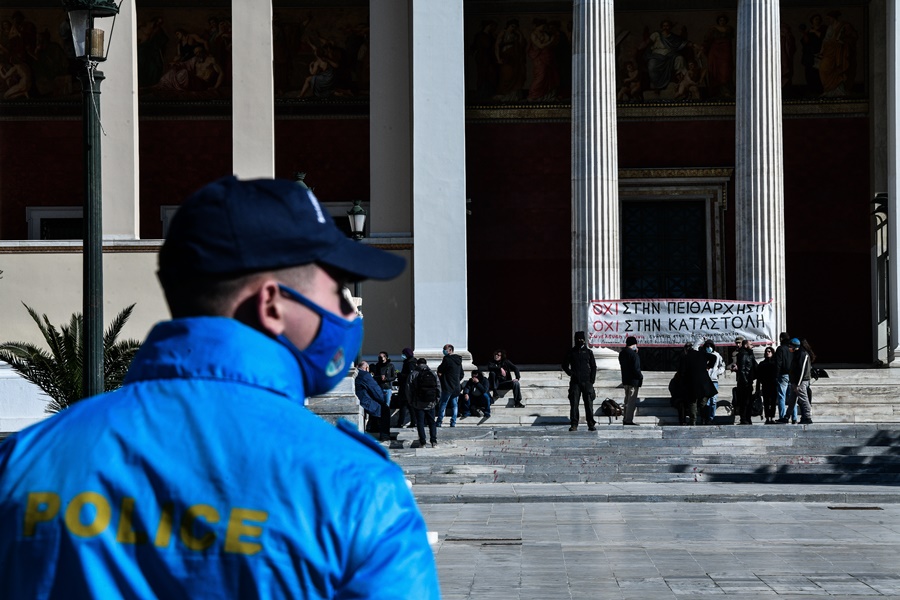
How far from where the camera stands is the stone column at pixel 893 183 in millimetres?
27734

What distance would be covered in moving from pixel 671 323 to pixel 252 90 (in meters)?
8.42

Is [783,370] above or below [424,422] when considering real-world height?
above

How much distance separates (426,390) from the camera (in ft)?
68.8

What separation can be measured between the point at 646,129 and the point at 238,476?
30.9m

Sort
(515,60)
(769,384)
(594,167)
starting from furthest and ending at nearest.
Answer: (515,60) < (594,167) < (769,384)

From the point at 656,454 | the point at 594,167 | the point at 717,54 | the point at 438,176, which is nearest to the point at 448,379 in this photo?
the point at 656,454

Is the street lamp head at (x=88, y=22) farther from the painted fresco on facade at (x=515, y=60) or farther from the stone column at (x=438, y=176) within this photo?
the painted fresco on facade at (x=515, y=60)

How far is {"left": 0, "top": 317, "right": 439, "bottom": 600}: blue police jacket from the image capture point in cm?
175

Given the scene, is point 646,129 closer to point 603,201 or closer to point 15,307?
point 603,201

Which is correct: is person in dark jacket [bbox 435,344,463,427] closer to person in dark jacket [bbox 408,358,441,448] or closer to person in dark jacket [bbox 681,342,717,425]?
person in dark jacket [bbox 408,358,441,448]

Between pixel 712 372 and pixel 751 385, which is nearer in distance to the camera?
pixel 751 385

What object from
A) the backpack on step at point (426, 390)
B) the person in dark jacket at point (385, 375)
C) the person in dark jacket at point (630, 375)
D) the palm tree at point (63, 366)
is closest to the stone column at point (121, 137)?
the person in dark jacket at point (385, 375)

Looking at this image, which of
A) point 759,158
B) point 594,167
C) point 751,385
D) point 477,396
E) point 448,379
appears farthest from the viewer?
point 759,158

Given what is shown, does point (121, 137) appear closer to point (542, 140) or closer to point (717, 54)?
point (542, 140)
